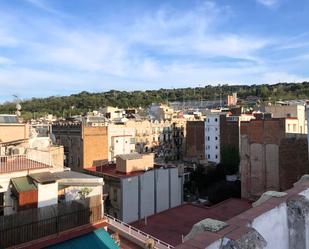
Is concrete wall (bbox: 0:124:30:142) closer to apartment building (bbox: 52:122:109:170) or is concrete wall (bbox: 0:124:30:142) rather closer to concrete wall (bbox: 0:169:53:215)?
concrete wall (bbox: 0:169:53:215)

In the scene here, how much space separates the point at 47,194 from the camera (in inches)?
457

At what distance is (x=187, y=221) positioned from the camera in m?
28.8

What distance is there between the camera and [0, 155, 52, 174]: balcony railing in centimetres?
1213

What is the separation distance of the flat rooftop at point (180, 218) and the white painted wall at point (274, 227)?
20975mm

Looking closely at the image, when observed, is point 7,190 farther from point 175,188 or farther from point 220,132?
point 220,132

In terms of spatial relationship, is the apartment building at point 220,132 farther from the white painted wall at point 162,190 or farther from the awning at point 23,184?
the awning at point 23,184

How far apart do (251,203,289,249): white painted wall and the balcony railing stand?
33.9 ft

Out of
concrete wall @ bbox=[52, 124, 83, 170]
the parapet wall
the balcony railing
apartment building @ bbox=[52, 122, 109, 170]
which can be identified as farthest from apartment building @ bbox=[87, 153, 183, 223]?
the parapet wall

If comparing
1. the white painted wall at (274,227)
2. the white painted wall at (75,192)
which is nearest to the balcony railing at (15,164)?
the white painted wall at (75,192)

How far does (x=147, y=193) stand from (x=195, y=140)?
31.8 metres

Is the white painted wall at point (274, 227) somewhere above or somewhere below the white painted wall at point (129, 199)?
above

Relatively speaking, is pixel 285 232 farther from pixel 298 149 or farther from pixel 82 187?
pixel 298 149

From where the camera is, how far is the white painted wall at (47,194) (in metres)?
11.4

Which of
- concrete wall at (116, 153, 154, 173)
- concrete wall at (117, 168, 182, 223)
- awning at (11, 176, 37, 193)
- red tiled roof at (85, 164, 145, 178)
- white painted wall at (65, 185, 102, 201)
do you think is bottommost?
concrete wall at (117, 168, 182, 223)
